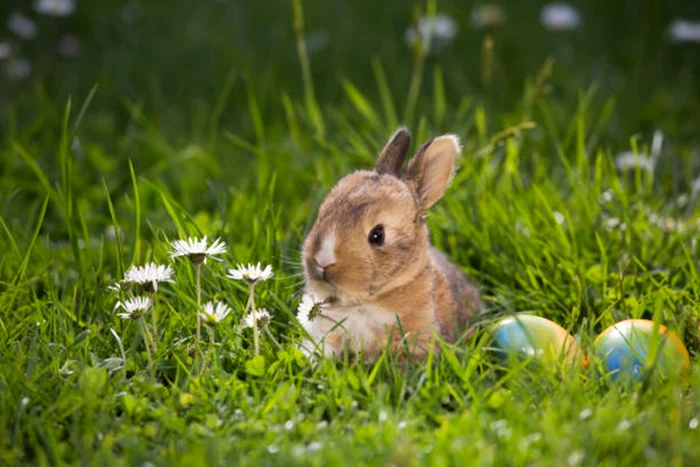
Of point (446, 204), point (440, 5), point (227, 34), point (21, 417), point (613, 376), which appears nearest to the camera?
point (21, 417)

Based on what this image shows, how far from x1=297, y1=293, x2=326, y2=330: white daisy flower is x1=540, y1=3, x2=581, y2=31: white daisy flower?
4.48 m

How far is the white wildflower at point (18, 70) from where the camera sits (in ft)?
22.0

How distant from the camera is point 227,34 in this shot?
290 inches

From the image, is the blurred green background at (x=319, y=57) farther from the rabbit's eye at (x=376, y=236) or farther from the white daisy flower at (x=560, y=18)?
the rabbit's eye at (x=376, y=236)

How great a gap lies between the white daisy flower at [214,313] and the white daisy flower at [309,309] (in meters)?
0.26

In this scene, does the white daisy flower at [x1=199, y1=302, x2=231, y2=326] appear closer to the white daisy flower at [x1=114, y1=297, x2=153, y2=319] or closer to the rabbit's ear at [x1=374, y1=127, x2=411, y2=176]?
the white daisy flower at [x1=114, y1=297, x2=153, y2=319]

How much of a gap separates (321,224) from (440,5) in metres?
4.94

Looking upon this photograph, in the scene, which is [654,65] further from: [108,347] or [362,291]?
[108,347]

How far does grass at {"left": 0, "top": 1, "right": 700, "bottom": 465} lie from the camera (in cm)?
282

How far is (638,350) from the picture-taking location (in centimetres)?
326

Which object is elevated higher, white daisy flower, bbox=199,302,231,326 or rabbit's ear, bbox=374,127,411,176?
rabbit's ear, bbox=374,127,411,176

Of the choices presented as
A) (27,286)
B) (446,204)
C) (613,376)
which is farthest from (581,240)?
(27,286)

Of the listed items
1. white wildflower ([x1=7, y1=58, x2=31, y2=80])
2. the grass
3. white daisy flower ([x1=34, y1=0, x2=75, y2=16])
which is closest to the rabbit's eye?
the grass

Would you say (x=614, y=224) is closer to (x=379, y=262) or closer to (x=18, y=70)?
(x=379, y=262)
